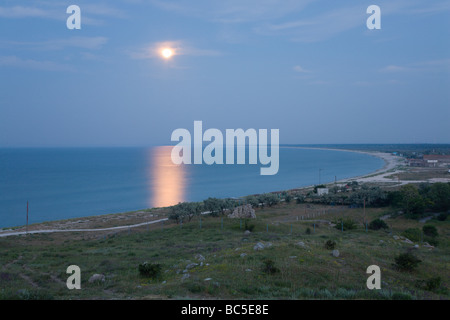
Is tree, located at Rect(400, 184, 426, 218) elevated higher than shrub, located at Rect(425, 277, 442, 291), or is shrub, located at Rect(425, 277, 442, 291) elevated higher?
shrub, located at Rect(425, 277, 442, 291)

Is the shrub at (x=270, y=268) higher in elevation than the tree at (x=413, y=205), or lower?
higher

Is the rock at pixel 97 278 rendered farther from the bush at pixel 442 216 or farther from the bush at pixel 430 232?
the bush at pixel 442 216

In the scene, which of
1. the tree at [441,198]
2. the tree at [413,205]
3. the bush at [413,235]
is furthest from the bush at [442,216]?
the bush at [413,235]

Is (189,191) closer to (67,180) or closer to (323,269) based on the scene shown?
(67,180)

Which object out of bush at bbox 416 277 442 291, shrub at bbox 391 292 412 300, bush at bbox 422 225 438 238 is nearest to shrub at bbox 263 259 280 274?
shrub at bbox 391 292 412 300

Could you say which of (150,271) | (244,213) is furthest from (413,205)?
(150,271)

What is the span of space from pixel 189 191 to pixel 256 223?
56.3m

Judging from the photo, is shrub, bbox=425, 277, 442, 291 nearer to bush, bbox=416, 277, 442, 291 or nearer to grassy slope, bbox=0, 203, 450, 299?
bush, bbox=416, 277, 442, 291

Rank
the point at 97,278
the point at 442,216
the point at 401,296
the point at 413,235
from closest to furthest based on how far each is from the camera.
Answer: the point at 401,296, the point at 97,278, the point at 413,235, the point at 442,216

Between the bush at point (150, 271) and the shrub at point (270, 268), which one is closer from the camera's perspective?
the shrub at point (270, 268)

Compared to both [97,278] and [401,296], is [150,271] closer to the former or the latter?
[97,278]

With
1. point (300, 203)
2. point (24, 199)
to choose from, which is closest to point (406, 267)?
point (300, 203)

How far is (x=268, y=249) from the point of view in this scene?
13305mm
